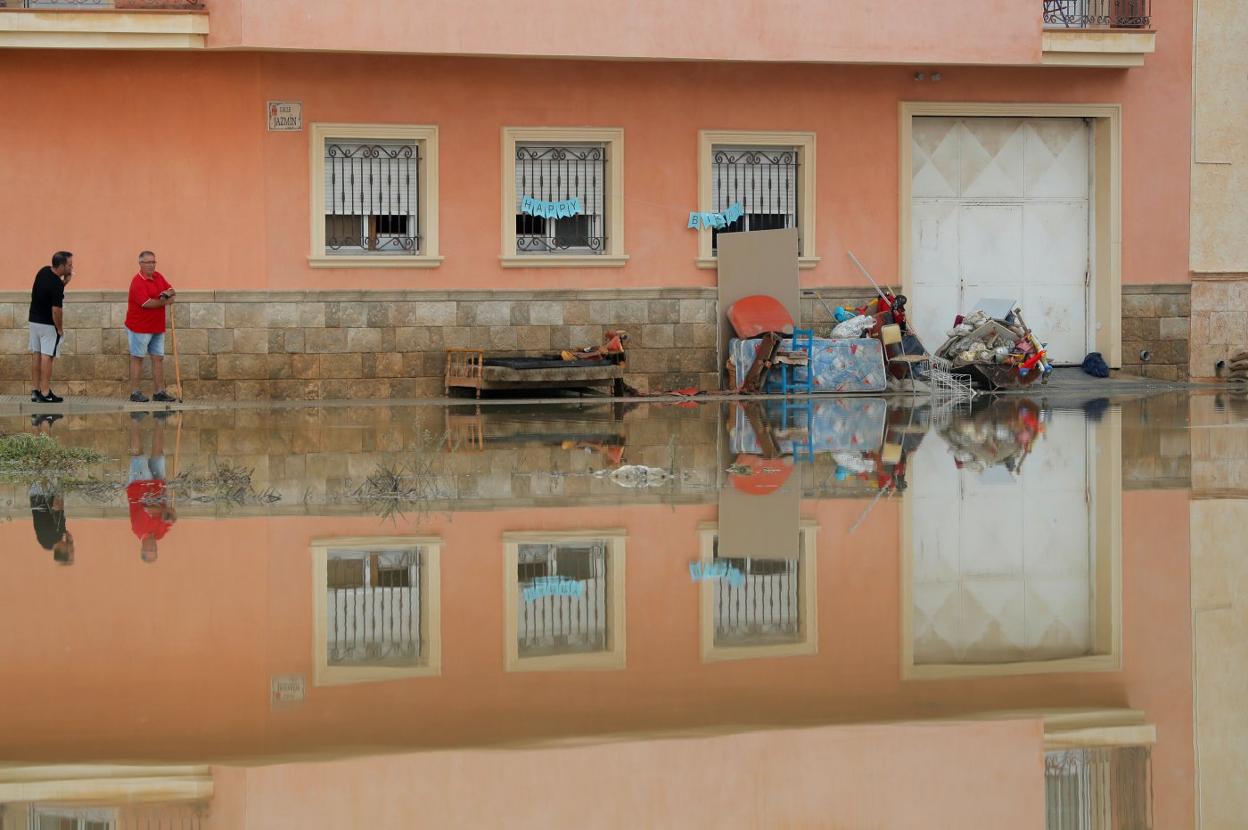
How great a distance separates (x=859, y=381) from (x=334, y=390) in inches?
246

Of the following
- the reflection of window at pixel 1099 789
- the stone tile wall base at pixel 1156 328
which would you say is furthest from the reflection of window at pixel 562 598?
the stone tile wall base at pixel 1156 328

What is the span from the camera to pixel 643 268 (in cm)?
2236

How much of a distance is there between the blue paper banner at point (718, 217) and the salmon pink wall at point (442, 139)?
0.18 m

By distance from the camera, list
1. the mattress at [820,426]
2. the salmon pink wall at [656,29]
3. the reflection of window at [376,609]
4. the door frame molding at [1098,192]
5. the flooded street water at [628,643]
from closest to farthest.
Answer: the flooded street water at [628,643], the reflection of window at [376,609], the mattress at [820,426], the salmon pink wall at [656,29], the door frame molding at [1098,192]

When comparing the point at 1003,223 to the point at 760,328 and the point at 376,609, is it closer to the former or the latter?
the point at 760,328

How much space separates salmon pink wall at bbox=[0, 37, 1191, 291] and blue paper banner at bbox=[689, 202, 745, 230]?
176 millimetres

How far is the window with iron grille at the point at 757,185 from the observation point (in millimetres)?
22750

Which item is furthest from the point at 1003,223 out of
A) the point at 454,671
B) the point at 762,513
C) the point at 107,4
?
the point at 454,671

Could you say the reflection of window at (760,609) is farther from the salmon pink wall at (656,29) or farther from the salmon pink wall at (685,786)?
the salmon pink wall at (656,29)

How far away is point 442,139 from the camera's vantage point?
21781 millimetres

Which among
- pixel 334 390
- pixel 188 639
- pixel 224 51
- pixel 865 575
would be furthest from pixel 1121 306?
pixel 188 639

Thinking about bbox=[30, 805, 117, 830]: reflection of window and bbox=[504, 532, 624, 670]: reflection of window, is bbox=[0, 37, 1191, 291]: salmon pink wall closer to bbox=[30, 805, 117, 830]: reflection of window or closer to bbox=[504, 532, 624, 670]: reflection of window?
bbox=[504, 532, 624, 670]: reflection of window

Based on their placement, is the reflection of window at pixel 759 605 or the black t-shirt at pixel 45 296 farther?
the black t-shirt at pixel 45 296

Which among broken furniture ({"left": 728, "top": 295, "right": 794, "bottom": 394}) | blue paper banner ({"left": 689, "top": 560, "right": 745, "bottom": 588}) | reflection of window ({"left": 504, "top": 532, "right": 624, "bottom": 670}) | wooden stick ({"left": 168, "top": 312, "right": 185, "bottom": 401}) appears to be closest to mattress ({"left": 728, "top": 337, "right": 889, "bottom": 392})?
broken furniture ({"left": 728, "top": 295, "right": 794, "bottom": 394})
